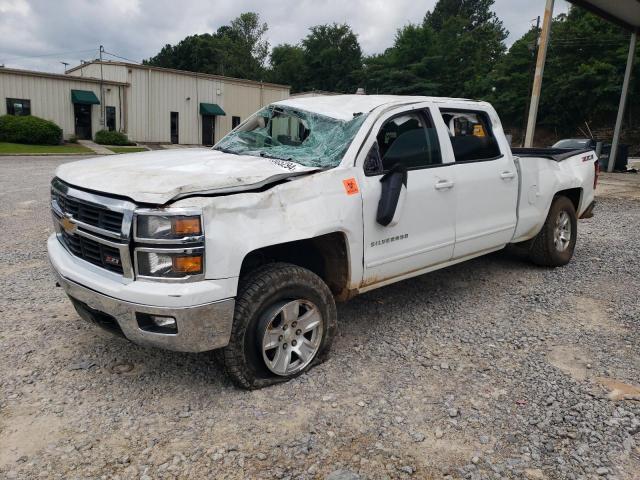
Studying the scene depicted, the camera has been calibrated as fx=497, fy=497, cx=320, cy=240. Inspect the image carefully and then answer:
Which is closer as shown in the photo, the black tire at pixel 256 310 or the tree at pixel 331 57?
the black tire at pixel 256 310

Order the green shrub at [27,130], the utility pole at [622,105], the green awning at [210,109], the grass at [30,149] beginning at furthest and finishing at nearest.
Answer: the green awning at [210,109] < the green shrub at [27,130] < the grass at [30,149] < the utility pole at [622,105]

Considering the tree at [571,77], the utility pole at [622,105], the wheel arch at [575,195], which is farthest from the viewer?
the tree at [571,77]

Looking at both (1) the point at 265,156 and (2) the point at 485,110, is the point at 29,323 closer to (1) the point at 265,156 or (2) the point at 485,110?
(1) the point at 265,156

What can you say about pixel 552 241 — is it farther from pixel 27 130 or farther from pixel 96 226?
pixel 27 130

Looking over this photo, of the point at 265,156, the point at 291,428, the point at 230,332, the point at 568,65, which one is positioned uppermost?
the point at 568,65

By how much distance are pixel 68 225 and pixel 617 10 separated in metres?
18.2

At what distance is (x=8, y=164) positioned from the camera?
1652cm

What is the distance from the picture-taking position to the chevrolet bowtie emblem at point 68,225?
3.08m

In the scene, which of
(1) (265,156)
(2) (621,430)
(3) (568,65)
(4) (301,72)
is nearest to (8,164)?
(1) (265,156)

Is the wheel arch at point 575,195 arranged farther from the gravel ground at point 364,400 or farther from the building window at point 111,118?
the building window at point 111,118

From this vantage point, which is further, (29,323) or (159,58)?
(159,58)

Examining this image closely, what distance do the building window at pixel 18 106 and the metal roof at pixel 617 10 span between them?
90.0 ft

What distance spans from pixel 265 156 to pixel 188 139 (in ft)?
107

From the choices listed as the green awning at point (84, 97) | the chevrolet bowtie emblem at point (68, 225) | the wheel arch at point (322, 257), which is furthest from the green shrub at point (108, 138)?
the wheel arch at point (322, 257)
